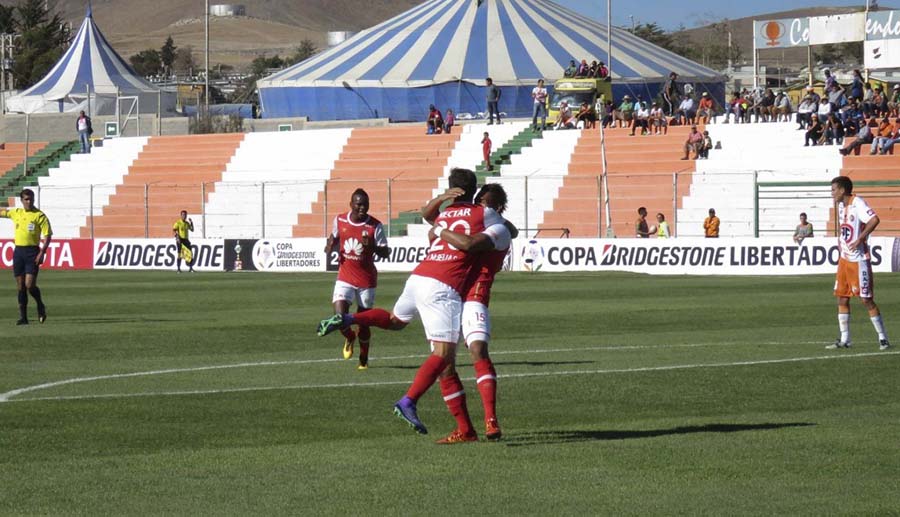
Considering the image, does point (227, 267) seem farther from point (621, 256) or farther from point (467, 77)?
point (467, 77)

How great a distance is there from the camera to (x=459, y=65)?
77.6 m

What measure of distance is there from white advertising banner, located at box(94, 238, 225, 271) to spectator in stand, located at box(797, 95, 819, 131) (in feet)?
63.3

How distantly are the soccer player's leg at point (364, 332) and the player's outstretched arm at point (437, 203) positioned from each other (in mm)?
4257

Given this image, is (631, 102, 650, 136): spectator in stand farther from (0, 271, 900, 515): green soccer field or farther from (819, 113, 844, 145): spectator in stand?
(0, 271, 900, 515): green soccer field

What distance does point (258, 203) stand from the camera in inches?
Result: 2047

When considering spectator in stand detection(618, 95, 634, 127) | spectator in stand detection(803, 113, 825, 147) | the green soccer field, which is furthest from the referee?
spectator in stand detection(618, 95, 634, 127)

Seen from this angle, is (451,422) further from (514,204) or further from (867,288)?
(514,204)

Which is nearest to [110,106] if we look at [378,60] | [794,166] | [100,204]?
[378,60]

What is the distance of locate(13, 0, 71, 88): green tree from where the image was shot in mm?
153125

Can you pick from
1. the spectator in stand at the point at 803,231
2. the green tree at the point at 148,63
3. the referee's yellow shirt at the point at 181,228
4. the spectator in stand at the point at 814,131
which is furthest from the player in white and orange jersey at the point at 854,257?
the green tree at the point at 148,63

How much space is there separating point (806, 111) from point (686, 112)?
7.12 meters

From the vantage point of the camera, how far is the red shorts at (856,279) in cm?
1769

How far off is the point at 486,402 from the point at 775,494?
2.55 metres

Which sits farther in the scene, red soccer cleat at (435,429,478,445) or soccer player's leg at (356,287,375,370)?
soccer player's leg at (356,287,375,370)
